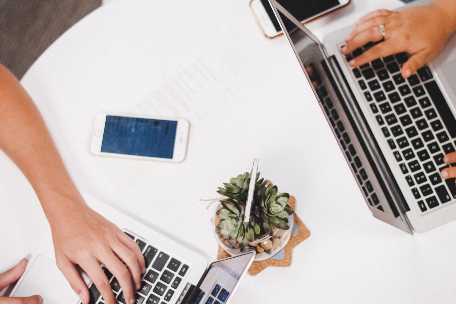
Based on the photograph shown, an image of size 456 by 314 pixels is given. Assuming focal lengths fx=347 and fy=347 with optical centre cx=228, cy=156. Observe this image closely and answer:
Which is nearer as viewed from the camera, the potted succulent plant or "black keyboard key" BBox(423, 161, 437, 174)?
the potted succulent plant

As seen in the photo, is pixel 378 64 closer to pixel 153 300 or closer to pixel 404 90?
pixel 404 90

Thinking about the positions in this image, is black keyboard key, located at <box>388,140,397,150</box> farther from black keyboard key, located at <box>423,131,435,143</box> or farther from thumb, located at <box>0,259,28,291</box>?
thumb, located at <box>0,259,28,291</box>

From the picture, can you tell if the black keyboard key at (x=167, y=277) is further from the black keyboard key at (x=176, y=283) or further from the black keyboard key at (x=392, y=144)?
the black keyboard key at (x=392, y=144)

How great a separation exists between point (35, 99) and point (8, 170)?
174mm

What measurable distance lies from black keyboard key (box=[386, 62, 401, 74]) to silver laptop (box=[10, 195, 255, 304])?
54cm

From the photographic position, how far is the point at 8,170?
79cm

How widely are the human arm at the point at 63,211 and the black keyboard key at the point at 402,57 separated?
69 cm

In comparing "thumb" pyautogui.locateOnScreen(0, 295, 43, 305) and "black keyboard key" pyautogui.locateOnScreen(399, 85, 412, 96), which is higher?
"black keyboard key" pyautogui.locateOnScreen(399, 85, 412, 96)

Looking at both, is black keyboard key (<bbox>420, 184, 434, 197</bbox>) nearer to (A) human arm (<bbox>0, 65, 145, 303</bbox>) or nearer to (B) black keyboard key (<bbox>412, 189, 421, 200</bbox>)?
(B) black keyboard key (<bbox>412, 189, 421, 200</bbox>)

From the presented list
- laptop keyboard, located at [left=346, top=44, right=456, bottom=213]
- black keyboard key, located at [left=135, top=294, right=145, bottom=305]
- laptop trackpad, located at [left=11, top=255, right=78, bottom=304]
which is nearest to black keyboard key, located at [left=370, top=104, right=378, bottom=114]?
laptop keyboard, located at [left=346, top=44, right=456, bottom=213]

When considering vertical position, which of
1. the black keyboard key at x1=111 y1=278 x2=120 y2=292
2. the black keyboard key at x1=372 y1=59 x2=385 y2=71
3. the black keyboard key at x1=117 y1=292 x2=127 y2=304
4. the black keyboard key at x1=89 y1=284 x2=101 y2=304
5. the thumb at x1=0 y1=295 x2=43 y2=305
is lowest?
the thumb at x1=0 y1=295 x2=43 y2=305

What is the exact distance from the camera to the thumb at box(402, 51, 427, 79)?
710mm

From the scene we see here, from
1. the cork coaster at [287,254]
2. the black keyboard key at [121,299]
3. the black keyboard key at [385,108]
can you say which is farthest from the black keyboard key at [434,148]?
the black keyboard key at [121,299]

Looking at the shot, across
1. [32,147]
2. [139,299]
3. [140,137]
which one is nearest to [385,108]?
[140,137]
